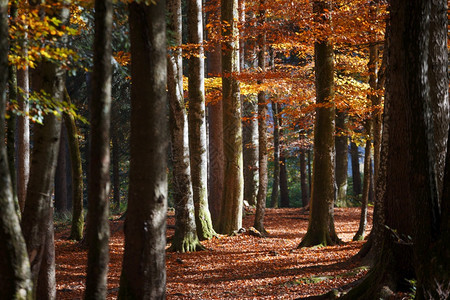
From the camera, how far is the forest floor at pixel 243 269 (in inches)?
329

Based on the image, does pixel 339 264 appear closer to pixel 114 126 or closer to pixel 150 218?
pixel 150 218

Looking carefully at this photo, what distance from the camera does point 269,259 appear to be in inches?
460

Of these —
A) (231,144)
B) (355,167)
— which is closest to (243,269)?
(231,144)

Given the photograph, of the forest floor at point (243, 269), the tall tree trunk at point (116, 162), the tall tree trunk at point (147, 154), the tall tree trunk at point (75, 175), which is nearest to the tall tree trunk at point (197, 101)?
the forest floor at point (243, 269)

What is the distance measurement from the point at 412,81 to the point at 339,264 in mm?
5308

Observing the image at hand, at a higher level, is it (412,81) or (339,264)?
(412,81)

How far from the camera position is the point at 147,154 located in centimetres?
511

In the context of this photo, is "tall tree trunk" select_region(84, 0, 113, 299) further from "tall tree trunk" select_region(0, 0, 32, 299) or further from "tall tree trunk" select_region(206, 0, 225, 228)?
"tall tree trunk" select_region(206, 0, 225, 228)

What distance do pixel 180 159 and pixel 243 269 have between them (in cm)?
330

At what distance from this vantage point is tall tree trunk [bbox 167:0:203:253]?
12359 mm

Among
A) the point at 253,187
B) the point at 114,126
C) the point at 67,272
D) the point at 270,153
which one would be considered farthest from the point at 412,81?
the point at 270,153

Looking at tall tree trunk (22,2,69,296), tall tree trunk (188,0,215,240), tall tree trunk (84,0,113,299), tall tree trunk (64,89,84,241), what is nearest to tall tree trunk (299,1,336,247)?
tall tree trunk (188,0,215,240)

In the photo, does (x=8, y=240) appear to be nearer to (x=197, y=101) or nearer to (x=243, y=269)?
(x=243, y=269)

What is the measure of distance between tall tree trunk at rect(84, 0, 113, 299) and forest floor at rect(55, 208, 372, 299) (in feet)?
12.8
